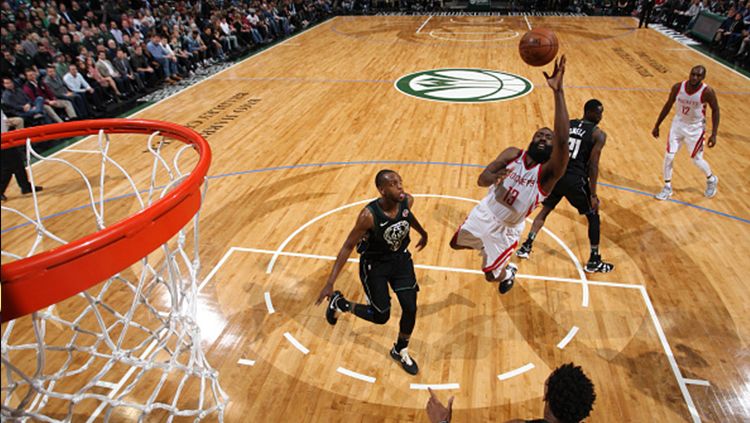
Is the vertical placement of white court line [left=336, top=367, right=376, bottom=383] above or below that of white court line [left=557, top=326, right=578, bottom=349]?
above

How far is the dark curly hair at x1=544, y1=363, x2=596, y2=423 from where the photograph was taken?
2.03 metres

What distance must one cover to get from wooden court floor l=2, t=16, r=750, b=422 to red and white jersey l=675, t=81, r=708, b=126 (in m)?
1.01

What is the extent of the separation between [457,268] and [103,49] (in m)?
9.67

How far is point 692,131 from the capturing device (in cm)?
586

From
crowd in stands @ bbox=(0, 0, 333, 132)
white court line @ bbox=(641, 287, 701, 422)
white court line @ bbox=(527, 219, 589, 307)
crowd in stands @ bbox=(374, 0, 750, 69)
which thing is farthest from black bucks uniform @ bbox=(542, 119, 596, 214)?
crowd in stands @ bbox=(374, 0, 750, 69)

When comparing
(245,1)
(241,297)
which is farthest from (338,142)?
(245,1)

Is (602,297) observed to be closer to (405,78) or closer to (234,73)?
(405,78)

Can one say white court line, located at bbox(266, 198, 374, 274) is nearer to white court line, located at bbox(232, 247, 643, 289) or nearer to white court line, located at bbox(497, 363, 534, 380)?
white court line, located at bbox(232, 247, 643, 289)

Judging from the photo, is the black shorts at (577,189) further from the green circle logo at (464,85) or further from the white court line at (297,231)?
the green circle logo at (464,85)

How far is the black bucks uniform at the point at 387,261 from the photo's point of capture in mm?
3428

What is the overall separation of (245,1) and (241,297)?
19.4 m

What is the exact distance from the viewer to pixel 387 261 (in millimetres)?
3551

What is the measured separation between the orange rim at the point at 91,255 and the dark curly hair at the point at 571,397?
199 centimetres

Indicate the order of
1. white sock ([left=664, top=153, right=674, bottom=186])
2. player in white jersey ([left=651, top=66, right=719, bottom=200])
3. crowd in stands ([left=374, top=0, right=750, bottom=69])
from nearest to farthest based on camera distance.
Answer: player in white jersey ([left=651, top=66, right=719, bottom=200]) → white sock ([left=664, top=153, right=674, bottom=186]) → crowd in stands ([left=374, top=0, right=750, bottom=69])
